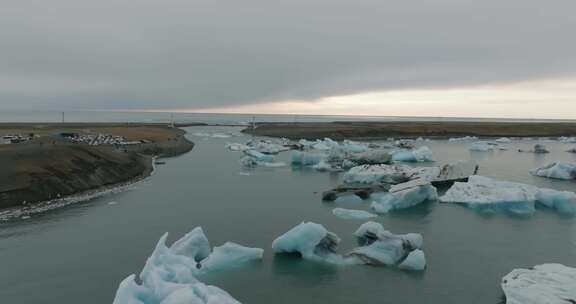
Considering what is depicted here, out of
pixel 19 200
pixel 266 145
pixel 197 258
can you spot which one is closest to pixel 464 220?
pixel 197 258

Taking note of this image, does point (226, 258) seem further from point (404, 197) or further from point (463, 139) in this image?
point (463, 139)

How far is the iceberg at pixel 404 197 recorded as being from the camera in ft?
65.9

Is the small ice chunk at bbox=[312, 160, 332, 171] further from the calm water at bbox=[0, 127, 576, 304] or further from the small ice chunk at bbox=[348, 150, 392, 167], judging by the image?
the calm water at bbox=[0, 127, 576, 304]

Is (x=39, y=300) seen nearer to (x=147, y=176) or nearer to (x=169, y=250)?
(x=169, y=250)

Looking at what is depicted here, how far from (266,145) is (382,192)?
A: 25926 millimetres

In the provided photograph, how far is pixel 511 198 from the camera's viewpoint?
19.8m

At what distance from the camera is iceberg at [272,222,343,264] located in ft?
45.0

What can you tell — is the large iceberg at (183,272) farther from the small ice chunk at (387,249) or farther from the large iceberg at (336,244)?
the small ice chunk at (387,249)

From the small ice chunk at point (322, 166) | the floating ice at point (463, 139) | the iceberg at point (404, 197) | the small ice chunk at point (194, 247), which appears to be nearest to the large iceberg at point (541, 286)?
the small ice chunk at point (194, 247)

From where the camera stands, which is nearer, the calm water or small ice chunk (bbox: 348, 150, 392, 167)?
the calm water

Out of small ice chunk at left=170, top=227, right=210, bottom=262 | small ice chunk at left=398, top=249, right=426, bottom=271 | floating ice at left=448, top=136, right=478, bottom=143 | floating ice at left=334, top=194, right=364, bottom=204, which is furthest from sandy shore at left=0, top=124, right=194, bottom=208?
floating ice at left=448, top=136, right=478, bottom=143

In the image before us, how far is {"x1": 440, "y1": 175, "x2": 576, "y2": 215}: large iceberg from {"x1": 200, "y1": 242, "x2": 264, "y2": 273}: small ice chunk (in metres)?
11.8

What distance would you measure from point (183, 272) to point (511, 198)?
48.5 ft

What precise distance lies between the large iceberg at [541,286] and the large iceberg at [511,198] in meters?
8.57
